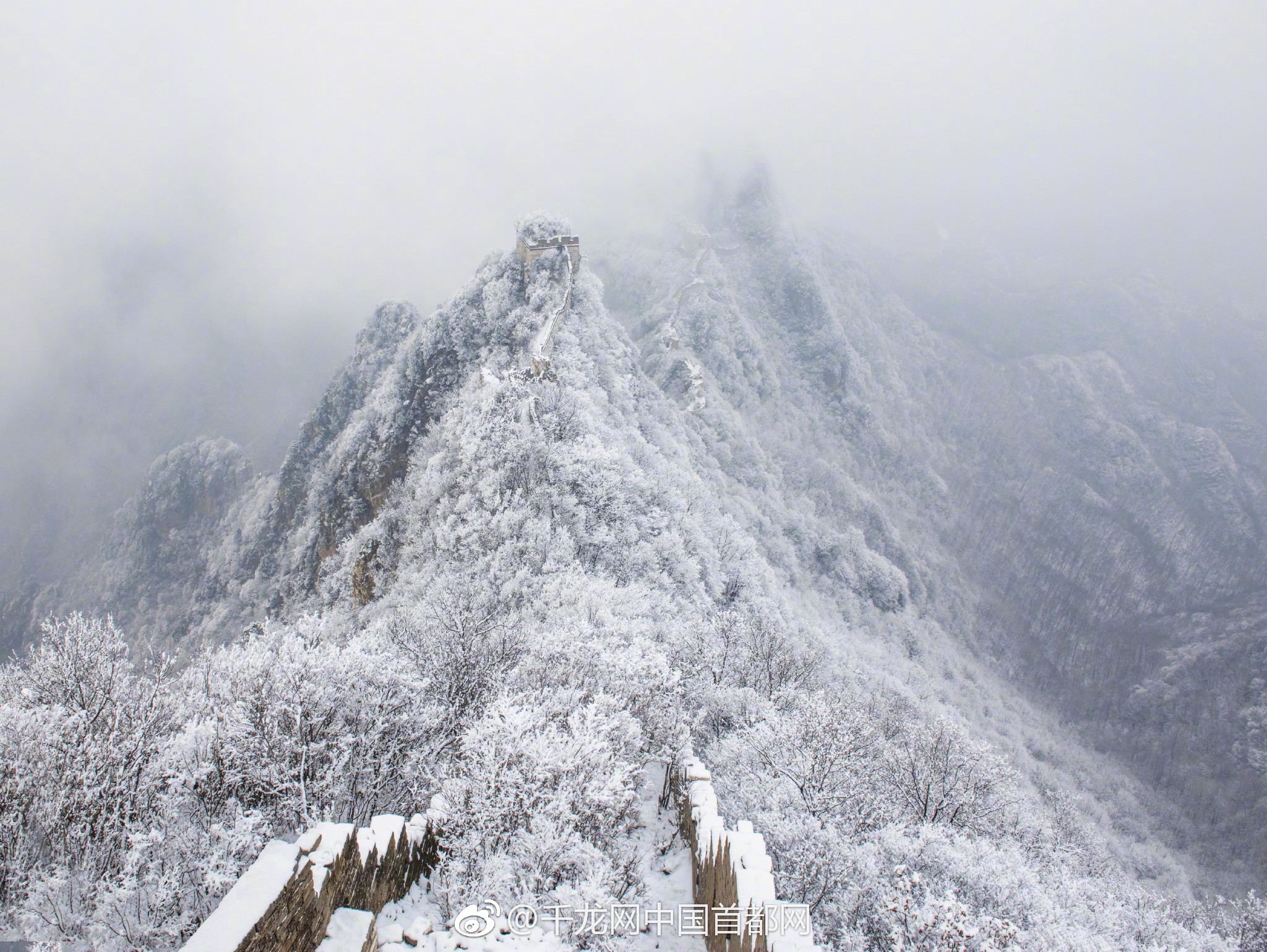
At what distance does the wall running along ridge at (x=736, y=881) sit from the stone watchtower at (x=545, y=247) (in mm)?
68190

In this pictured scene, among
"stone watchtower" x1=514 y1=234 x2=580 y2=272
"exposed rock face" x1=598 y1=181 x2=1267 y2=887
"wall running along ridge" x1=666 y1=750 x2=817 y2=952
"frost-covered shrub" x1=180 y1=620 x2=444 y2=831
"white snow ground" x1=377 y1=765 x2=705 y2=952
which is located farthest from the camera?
"exposed rock face" x1=598 y1=181 x2=1267 y2=887

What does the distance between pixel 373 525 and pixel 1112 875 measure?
61.1 metres

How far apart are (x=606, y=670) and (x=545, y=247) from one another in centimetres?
6507

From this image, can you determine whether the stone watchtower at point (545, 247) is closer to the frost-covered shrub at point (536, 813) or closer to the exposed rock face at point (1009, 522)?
the exposed rock face at point (1009, 522)

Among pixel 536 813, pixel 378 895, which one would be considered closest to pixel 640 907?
pixel 536 813

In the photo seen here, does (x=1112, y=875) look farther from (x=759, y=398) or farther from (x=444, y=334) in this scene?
(x=759, y=398)

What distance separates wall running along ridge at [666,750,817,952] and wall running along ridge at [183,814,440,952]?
6.84 meters

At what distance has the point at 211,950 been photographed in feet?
32.2

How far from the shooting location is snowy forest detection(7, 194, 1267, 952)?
1484cm

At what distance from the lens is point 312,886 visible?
455 inches

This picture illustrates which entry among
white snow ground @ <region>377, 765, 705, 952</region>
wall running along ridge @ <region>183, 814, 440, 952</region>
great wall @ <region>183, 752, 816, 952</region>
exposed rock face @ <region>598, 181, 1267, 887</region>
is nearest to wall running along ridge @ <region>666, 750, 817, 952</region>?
great wall @ <region>183, 752, 816, 952</region>

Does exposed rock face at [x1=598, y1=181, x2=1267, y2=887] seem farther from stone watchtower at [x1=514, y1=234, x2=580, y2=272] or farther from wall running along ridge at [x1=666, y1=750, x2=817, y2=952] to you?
wall running along ridge at [x1=666, y1=750, x2=817, y2=952]

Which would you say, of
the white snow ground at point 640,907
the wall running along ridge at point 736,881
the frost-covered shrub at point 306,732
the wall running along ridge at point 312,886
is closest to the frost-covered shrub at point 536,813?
the white snow ground at point 640,907

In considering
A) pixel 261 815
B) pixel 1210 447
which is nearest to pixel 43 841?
pixel 261 815
